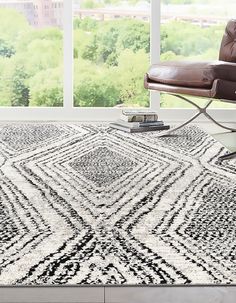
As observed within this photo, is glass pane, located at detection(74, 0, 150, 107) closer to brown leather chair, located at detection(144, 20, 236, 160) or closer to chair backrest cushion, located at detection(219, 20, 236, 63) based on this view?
chair backrest cushion, located at detection(219, 20, 236, 63)

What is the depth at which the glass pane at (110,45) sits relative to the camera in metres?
5.46

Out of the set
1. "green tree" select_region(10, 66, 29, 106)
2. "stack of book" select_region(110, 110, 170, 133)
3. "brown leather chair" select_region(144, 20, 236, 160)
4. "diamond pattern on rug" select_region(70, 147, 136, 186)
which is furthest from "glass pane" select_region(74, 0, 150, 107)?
"diamond pattern on rug" select_region(70, 147, 136, 186)

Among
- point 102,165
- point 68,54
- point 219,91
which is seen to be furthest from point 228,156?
point 68,54

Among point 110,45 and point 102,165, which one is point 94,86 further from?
point 102,165

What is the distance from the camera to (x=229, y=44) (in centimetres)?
479

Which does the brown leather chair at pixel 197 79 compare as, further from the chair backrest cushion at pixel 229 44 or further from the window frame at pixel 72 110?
the window frame at pixel 72 110

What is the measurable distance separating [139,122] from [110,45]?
102cm

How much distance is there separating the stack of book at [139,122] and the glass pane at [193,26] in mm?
892

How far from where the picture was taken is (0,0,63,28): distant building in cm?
543

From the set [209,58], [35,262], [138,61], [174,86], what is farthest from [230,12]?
[35,262]

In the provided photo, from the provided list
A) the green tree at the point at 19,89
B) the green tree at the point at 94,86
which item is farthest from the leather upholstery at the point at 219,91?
the green tree at the point at 19,89

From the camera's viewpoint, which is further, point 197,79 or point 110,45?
point 110,45

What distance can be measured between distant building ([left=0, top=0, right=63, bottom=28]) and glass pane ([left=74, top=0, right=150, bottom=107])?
0.45ft

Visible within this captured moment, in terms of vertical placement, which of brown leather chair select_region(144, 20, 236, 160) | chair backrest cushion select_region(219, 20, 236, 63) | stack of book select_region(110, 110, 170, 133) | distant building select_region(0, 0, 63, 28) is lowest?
stack of book select_region(110, 110, 170, 133)
